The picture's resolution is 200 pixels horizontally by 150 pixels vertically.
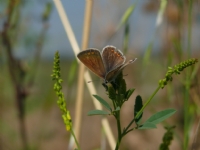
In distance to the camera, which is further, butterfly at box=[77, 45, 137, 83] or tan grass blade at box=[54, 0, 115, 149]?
tan grass blade at box=[54, 0, 115, 149]

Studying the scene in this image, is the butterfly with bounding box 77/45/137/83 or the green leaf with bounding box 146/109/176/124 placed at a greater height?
the butterfly with bounding box 77/45/137/83

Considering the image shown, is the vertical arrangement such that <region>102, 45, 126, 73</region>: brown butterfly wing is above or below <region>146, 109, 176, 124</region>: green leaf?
above

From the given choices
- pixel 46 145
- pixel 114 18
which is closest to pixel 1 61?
pixel 114 18

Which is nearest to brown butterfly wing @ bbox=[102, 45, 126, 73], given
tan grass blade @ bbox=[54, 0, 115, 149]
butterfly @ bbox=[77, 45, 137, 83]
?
butterfly @ bbox=[77, 45, 137, 83]

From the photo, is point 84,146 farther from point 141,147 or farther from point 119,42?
point 119,42

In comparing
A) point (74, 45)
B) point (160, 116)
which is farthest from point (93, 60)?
point (74, 45)

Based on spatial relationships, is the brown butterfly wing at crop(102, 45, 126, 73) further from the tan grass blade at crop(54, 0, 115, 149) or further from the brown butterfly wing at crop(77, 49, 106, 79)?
the tan grass blade at crop(54, 0, 115, 149)

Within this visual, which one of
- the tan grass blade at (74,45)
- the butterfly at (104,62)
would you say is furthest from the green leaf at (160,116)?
the tan grass blade at (74,45)

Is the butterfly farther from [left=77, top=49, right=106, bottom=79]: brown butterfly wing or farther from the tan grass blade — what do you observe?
the tan grass blade

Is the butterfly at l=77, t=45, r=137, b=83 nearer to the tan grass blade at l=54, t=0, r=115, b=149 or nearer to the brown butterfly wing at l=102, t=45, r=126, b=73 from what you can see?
the brown butterfly wing at l=102, t=45, r=126, b=73

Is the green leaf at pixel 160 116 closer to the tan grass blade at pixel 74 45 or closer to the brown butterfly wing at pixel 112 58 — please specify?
the brown butterfly wing at pixel 112 58
